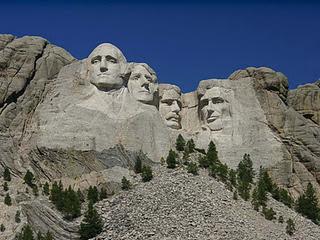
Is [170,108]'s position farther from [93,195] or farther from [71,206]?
[71,206]

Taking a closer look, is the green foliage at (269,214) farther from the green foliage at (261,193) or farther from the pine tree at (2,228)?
the pine tree at (2,228)

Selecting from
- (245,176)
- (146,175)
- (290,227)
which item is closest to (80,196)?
(146,175)

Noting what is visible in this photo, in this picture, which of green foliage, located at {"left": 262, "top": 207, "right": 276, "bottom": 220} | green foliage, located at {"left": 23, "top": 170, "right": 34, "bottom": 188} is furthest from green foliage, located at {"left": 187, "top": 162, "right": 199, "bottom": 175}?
green foliage, located at {"left": 23, "top": 170, "right": 34, "bottom": 188}

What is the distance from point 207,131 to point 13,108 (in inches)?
308

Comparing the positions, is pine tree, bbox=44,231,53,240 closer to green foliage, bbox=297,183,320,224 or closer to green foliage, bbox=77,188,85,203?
green foliage, bbox=77,188,85,203

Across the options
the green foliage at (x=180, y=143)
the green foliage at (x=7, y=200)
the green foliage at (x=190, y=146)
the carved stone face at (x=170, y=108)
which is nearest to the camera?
the green foliage at (x=7, y=200)

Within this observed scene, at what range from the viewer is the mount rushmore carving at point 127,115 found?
4384 centimetres

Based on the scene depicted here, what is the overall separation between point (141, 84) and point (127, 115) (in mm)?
1924

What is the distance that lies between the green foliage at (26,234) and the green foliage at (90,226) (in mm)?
1710

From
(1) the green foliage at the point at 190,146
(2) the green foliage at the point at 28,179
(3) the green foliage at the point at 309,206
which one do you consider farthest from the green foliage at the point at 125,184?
(3) the green foliage at the point at 309,206

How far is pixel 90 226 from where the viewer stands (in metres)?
39.0

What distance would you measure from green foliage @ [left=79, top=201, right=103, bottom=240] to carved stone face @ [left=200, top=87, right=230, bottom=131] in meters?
9.04

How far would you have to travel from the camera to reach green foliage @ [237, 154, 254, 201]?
139ft

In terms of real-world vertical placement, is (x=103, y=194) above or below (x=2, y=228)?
above
